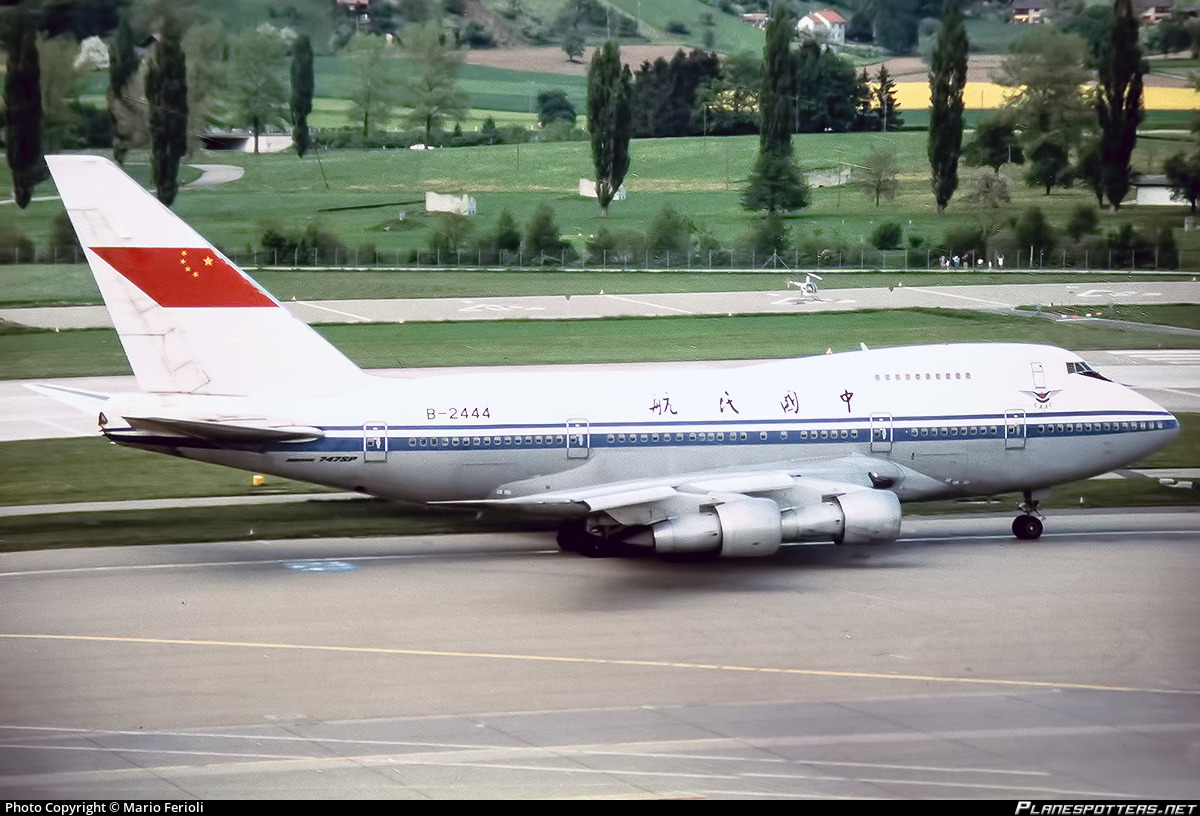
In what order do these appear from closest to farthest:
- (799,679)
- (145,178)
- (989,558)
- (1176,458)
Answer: (799,679), (989,558), (1176,458), (145,178)

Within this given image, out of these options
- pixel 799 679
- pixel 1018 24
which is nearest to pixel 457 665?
pixel 799 679

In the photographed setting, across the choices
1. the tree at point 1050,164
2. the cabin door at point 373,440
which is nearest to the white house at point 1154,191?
the tree at point 1050,164

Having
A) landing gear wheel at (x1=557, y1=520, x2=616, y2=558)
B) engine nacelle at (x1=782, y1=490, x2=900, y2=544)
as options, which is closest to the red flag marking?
landing gear wheel at (x1=557, y1=520, x2=616, y2=558)

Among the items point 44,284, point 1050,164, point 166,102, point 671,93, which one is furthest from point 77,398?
point 1050,164

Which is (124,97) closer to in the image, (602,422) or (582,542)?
(602,422)

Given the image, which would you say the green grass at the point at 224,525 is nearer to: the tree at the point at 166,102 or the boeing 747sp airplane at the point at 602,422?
the boeing 747sp airplane at the point at 602,422
